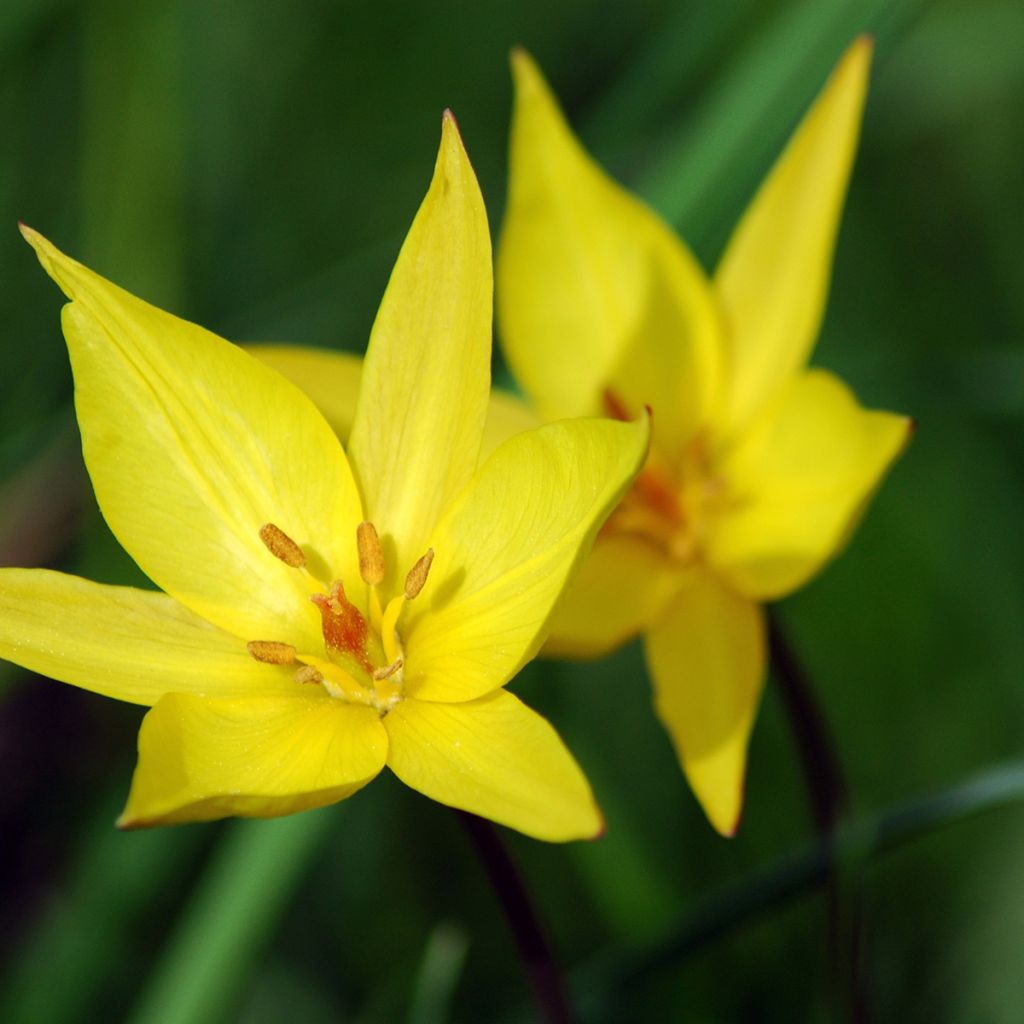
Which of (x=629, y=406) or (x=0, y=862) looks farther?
(x=0, y=862)

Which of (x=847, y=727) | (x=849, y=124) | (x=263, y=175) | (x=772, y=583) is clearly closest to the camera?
(x=772, y=583)

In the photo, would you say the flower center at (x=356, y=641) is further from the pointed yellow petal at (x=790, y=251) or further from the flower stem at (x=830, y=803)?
the pointed yellow petal at (x=790, y=251)

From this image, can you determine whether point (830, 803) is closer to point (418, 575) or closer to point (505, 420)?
point (418, 575)

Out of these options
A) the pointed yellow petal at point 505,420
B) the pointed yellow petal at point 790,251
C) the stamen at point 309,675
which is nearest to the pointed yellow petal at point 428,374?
the stamen at point 309,675

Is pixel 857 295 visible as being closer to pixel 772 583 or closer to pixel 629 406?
pixel 629 406

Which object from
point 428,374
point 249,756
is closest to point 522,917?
point 249,756

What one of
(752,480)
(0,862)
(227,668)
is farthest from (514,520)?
(0,862)

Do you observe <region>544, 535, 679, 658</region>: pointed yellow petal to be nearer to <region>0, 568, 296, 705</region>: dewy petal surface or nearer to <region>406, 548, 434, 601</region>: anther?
<region>406, 548, 434, 601</region>: anther

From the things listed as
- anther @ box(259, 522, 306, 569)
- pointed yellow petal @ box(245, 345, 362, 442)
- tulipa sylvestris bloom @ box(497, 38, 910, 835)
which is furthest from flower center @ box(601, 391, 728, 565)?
anther @ box(259, 522, 306, 569)
